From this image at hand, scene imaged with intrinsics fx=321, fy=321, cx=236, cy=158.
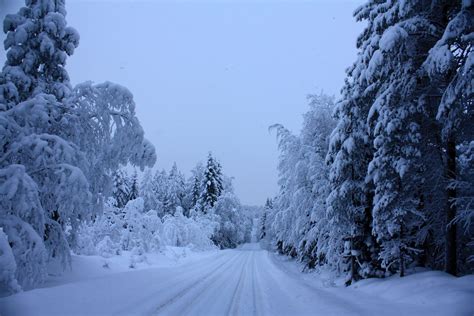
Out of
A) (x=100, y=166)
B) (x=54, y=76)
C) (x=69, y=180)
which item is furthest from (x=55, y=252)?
(x=54, y=76)

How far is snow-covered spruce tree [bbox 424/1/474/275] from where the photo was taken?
7.63m

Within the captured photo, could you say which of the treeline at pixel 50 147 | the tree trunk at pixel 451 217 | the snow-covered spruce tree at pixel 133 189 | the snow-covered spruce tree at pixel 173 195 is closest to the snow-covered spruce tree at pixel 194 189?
the snow-covered spruce tree at pixel 173 195

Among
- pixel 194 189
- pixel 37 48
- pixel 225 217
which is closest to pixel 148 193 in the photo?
pixel 194 189

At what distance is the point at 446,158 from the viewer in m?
9.55

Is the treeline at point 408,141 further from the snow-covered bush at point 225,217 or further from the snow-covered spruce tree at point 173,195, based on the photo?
the snow-covered spruce tree at point 173,195

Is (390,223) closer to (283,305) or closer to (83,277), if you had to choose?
(283,305)

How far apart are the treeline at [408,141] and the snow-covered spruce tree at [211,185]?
40.6m

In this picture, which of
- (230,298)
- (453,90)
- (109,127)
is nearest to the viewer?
(453,90)

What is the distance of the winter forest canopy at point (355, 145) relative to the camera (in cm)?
800

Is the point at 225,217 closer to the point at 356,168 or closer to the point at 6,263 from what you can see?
the point at 356,168

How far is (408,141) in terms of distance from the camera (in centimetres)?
973

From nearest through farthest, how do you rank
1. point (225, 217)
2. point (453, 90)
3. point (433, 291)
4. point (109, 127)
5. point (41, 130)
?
point (453, 90) → point (433, 291) → point (41, 130) → point (109, 127) → point (225, 217)

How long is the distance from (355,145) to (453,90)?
4.38m

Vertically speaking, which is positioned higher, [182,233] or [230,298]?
[182,233]
